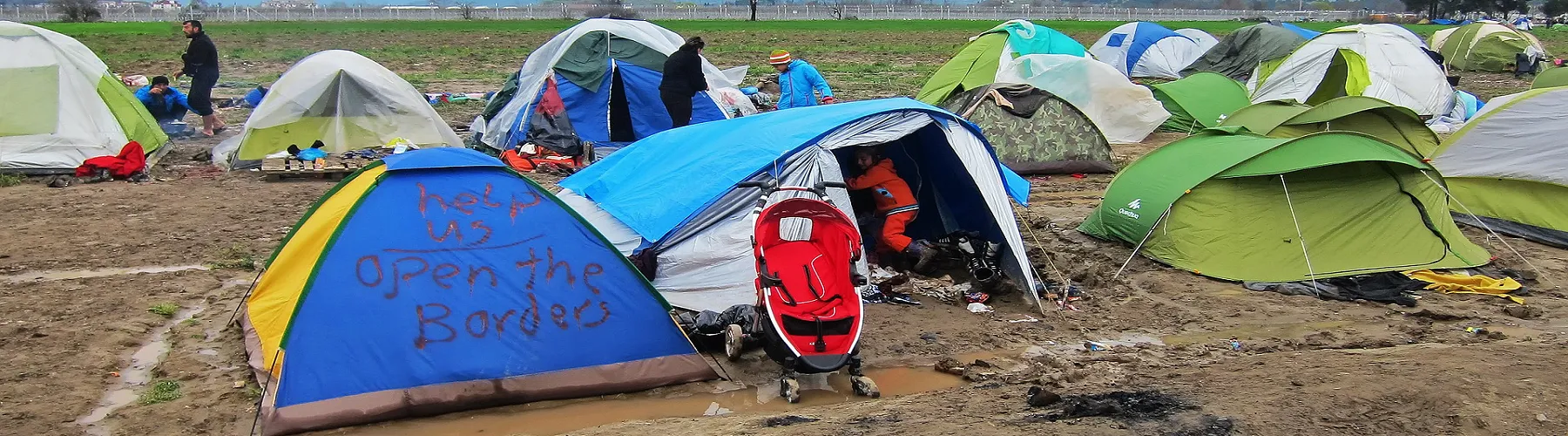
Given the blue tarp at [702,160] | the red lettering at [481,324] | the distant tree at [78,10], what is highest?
the distant tree at [78,10]

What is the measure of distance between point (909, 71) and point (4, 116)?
20164 mm

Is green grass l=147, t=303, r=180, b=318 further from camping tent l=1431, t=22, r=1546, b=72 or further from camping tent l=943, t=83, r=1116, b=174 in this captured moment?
camping tent l=1431, t=22, r=1546, b=72

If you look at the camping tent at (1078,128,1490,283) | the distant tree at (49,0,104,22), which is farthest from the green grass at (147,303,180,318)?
the distant tree at (49,0,104,22)

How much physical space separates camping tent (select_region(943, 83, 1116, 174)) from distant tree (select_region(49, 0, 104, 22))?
47337 mm

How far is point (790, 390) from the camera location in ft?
20.1

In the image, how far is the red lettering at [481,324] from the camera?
235 inches

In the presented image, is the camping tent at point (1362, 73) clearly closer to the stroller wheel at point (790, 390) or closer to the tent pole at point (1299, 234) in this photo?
the tent pole at point (1299, 234)

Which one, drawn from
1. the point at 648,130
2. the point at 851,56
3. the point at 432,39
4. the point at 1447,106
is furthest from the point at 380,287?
the point at 432,39

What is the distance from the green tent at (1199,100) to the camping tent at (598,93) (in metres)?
6.86

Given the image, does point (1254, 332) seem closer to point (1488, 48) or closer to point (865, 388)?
point (865, 388)

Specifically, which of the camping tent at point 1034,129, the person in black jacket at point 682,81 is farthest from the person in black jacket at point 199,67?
the camping tent at point 1034,129

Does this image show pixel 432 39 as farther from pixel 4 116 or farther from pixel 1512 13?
pixel 1512 13

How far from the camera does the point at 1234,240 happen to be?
8.77 meters

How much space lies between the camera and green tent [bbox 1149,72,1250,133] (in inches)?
667
